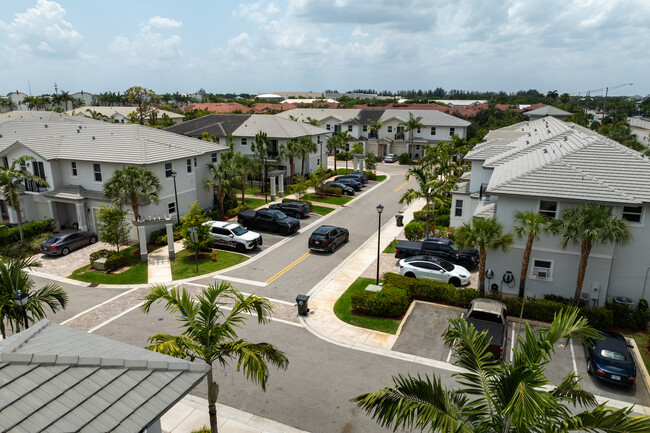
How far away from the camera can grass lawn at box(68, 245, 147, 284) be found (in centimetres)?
2419

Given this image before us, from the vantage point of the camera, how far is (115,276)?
81.3 feet

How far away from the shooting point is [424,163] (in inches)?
1764

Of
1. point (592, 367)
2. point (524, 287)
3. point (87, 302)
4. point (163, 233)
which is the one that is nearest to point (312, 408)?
point (592, 367)

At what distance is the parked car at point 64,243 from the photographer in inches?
1088

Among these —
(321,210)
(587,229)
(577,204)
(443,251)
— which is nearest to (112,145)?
(321,210)

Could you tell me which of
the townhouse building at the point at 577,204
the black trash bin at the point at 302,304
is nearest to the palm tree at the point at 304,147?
the townhouse building at the point at 577,204

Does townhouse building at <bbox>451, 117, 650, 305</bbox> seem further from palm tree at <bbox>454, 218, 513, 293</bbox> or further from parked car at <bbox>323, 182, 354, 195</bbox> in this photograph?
parked car at <bbox>323, 182, 354, 195</bbox>

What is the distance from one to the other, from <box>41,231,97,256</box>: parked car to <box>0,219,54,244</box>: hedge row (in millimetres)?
3216

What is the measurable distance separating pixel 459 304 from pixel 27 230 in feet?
95.4

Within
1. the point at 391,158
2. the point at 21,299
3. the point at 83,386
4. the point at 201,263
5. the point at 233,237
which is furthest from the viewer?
the point at 391,158

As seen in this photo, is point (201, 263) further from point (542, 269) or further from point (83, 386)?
point (83, 386)

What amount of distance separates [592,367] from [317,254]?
16745 millimetres

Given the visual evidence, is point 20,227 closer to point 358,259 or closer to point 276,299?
point 276,299

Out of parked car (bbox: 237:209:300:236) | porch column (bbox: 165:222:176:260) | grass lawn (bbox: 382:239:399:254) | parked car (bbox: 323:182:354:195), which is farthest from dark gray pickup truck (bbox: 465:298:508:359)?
parked car (bbox: 323:182:354:195)
